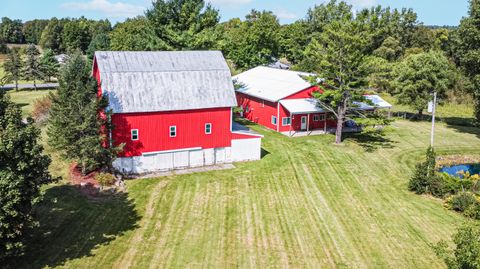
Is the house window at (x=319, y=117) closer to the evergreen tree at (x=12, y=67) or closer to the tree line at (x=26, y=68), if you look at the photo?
the tree line at (x=26, y=68)

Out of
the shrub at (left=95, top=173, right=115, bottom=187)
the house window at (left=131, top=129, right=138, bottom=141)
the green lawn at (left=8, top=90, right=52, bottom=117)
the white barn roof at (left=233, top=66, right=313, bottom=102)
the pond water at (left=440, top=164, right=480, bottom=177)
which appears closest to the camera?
the shrub at (left=95, top=173, right=115, bottom=187)

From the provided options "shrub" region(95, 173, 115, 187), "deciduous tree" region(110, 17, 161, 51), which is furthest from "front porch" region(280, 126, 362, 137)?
"shrub" region(95, 173, 115, 187)

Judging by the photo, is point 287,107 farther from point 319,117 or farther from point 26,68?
point 26,68

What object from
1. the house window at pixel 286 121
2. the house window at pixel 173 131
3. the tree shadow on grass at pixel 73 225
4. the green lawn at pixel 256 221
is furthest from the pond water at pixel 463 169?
the tree shadow on grass at pixel 73 225

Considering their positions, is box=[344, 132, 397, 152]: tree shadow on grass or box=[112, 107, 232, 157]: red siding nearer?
box=[112, 107, 232, 157]: red siding

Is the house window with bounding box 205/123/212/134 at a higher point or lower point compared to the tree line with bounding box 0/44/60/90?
lower

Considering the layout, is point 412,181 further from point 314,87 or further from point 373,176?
point 314,87

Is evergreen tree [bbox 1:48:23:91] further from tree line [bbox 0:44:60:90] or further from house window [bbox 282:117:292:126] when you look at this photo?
house window [bbox 282:117:292:126]
